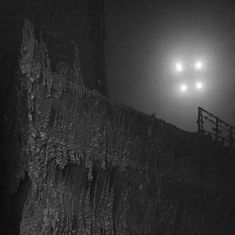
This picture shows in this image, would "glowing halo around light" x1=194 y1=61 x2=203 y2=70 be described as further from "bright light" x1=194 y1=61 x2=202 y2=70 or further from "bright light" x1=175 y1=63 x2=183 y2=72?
"bright light" x1=175 y1=63 x2=183 y2=72

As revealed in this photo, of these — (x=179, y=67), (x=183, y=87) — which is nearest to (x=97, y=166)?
(x=183, y=87)

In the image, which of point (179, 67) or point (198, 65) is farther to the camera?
point (198, 65)

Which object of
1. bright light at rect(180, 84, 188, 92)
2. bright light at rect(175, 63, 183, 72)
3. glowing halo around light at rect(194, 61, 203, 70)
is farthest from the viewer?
glowing halo around light at rect(194, 61, 203, 70)

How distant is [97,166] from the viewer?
273 inches

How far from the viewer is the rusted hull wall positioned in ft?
20.7

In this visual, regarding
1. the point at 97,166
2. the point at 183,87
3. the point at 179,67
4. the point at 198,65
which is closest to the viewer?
the point at 97,166

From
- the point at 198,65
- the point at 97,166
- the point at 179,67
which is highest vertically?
the point at 198,65

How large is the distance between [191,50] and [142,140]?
2094 centimetres

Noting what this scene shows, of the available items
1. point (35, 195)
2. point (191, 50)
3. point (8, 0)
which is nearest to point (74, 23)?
point (8, 0)

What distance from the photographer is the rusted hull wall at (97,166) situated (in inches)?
249

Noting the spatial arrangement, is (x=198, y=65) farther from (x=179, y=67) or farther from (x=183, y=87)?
(x=183, y=87)

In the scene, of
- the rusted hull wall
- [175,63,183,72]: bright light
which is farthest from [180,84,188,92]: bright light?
the rusted hull wall

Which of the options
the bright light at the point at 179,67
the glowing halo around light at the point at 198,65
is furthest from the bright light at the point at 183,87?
the glowing halo around light at the point at 198,65

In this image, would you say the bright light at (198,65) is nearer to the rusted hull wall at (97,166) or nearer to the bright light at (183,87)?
the bright light at (183,87)
